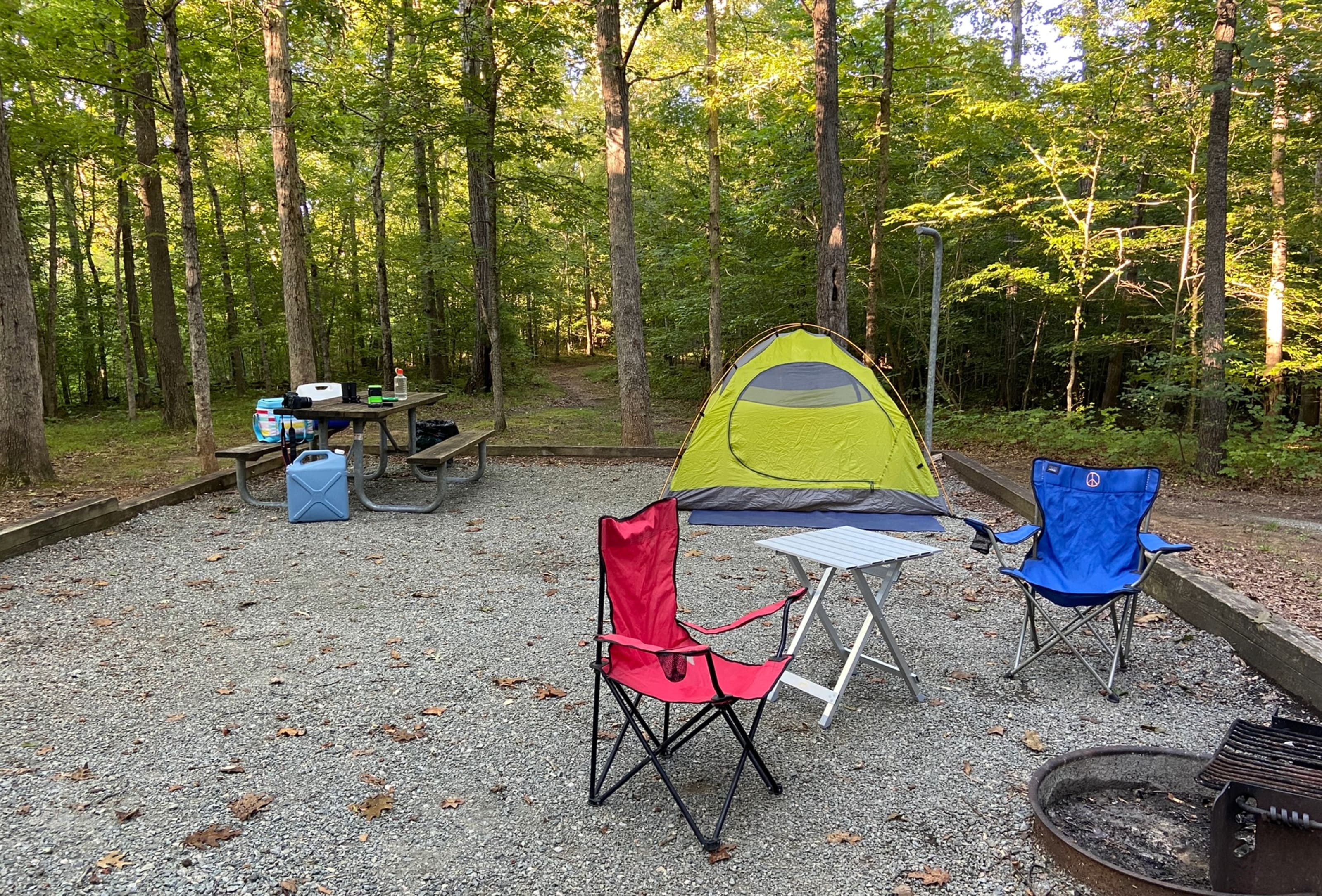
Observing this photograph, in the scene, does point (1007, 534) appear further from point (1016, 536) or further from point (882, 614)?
point (882, 614)

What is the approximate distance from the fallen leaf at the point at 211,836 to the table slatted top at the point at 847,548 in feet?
6.92

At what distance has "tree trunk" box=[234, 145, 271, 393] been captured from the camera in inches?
589

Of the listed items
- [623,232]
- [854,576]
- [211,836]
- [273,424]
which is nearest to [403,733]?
[211,836]

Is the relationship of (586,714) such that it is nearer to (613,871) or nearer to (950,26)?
(613,871)

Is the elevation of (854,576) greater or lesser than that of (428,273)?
Result: lesser

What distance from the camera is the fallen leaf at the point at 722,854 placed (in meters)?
2.21

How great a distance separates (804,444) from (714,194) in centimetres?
588

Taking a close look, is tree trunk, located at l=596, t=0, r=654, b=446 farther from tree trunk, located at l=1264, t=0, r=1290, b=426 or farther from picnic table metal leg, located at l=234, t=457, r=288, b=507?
tree trunk, located at l=1264, t=0, r=1290, b=426

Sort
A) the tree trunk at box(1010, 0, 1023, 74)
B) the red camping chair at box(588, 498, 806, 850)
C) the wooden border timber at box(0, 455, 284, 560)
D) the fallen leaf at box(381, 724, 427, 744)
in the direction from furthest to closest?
the tree trunk at box(1010, 0, 1023, 74) → the wooden border timber at box(0, 455, 284, 560) → the fallen leaf at box(381, 724, 427, 744) → the red camping chair at box(588, 498, 806, 850)

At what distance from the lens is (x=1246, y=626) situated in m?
3.49

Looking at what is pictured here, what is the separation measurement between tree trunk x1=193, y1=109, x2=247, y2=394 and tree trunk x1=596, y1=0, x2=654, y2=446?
8.98m

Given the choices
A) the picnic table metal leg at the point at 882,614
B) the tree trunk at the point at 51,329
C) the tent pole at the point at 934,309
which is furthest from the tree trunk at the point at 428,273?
the picnic table metal leg at the point at 882,614

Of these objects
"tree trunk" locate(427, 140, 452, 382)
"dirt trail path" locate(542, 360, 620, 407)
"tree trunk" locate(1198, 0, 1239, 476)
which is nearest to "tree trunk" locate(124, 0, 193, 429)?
"tree trunk" locate(427, 140, 452, 382)

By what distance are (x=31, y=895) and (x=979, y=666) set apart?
3.58 m
